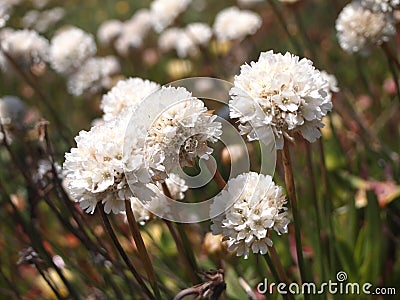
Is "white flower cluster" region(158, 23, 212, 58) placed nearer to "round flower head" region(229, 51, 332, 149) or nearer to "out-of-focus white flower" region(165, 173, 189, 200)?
"out-of-focus white flower" region(165, 173, 189, 200)

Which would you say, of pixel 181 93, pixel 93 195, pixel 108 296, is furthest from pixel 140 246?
pixel 108 296

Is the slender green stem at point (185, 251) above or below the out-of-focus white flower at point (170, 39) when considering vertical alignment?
below

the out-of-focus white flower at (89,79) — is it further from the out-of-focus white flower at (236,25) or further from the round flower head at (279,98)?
the round flower head at (279,98)

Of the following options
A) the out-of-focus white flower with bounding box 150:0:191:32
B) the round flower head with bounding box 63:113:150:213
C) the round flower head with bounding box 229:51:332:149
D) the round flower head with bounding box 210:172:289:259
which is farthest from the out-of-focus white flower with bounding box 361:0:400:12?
the out-of-focus white flower with bounding box 150:0:191:32

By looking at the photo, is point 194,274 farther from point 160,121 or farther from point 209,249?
point 160,121

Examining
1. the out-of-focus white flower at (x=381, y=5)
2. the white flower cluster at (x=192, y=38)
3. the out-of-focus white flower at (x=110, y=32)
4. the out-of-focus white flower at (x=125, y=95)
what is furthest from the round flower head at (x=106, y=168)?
the out-of-focus white flower at (x=110, y=32)
